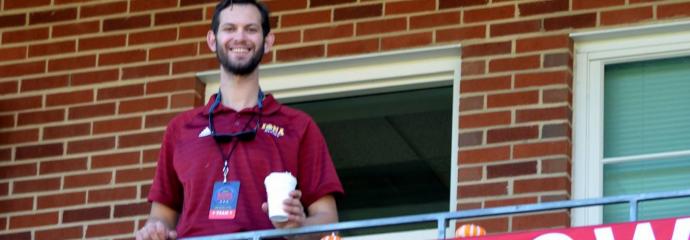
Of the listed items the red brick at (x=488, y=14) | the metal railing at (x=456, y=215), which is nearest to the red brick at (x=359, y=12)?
the red brick at (x=488, y=14)

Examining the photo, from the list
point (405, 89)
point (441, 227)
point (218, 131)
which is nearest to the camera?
point (441, 227)

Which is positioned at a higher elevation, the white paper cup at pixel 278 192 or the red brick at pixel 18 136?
the red brick at pixel 18 136

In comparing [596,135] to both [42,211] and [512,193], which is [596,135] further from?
[42,211]

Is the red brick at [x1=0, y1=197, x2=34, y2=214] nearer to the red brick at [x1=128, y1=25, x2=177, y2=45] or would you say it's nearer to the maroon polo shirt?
the red brick at [x1=128, y1=25, x2=177, y2=45]

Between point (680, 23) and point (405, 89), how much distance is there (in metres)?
1.32

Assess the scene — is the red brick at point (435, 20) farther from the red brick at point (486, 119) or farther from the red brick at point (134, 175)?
the red brick at point (134, 175)

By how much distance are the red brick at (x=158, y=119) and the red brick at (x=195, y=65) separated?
0.22 metres

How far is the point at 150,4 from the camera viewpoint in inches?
410

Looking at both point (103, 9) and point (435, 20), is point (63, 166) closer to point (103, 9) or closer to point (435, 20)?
point (103, 9)

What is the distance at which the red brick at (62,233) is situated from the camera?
32.6 feet

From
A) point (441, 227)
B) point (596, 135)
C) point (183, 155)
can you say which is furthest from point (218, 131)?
point (596, 135)

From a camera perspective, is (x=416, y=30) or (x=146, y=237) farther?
(x=416, y=30)

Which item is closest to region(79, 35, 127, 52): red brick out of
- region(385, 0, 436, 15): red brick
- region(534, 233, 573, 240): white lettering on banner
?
region(385, 0, 436, 15): red brick

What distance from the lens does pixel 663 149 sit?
938 cm
